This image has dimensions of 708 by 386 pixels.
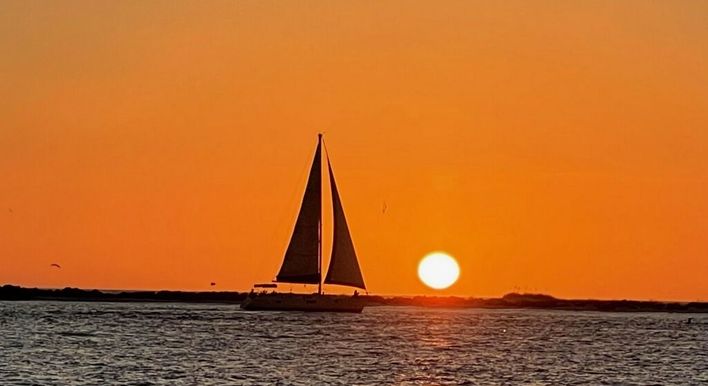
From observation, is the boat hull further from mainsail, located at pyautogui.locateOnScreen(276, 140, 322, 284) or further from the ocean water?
the ocean water

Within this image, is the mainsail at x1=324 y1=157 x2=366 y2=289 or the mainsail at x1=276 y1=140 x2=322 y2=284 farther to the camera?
the mainsail at x1=276 y1=140 x2=322 y2=284

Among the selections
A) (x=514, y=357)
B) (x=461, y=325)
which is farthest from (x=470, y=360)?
(x=461, y=325)

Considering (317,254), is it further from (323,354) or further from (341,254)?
(323,354)

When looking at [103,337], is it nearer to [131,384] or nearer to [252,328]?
[252,328]

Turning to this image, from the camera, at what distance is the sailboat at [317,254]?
128 m

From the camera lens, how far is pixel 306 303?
132250mm

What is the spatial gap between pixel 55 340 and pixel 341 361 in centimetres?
2042

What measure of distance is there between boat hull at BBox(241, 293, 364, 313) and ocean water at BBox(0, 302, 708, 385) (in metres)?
6.45

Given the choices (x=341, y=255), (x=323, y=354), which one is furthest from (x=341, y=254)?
(x=323, y=354)

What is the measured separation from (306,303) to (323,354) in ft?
172

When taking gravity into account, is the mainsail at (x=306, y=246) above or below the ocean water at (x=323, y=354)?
above

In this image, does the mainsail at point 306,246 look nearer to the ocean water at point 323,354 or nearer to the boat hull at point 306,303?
the boat hull at point 306,303

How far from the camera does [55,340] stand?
86.9 meters

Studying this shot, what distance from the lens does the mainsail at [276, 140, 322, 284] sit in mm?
129125
